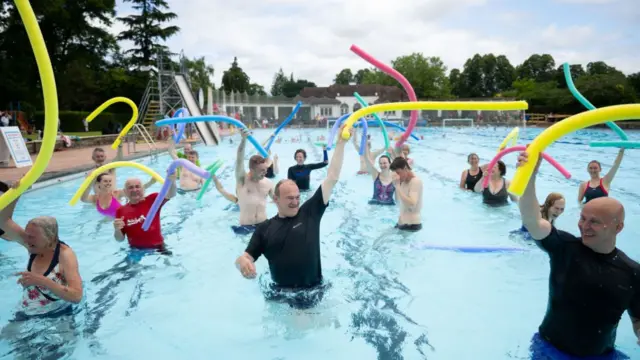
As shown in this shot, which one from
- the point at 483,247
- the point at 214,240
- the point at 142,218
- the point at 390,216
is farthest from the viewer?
the point at 390,216

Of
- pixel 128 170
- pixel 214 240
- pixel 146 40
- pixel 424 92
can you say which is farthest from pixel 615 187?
pixel 424 92

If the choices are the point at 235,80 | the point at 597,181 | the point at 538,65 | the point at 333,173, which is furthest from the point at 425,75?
the point at 333,173

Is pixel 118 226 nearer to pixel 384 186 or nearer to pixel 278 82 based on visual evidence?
pixel 384 186

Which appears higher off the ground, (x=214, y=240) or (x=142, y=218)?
(x=142, y=218)

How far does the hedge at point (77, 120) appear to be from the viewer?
3722 cm

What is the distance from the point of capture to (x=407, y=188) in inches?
283

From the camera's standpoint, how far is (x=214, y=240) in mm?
8055

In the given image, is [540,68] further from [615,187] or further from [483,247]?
[483,247]

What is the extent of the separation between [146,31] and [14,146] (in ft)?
134

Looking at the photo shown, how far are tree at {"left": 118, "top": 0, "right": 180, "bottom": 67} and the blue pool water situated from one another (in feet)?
151

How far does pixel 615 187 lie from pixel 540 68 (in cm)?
9166

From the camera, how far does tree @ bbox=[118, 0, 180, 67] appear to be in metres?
51.3

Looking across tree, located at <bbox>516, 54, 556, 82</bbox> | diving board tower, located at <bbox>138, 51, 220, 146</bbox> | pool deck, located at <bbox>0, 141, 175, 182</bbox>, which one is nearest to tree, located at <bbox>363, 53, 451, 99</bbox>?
tree, located at <bbox>516, 54, 556, 82</bbox>

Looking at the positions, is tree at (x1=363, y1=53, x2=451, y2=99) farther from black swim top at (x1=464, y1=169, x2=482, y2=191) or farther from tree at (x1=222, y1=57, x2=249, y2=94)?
black swim top at (x1=464, y1=169, x2=482, y2=191)
